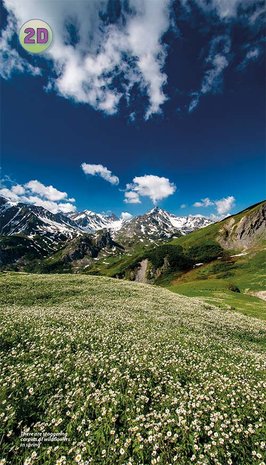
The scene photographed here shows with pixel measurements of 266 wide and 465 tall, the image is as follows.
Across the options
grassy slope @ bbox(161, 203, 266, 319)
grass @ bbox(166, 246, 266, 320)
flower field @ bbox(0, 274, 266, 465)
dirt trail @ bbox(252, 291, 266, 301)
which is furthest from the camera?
dirt trail @ bbox(252, 291, 266, 301)

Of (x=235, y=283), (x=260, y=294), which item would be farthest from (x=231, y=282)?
(x=260, y=294)

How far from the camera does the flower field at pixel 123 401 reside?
688 centimetres

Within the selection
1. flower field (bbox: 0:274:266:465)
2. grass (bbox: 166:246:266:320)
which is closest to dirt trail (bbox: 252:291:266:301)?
grass (bbox: 166:246:266:320)

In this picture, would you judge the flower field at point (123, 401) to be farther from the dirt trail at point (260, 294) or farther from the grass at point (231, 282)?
the dirt trail at point (260, 294)

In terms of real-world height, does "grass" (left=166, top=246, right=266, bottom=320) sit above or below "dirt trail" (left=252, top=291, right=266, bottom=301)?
above

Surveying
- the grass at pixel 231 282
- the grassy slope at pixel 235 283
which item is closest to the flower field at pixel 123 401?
the grassy slope at pixel 235 283

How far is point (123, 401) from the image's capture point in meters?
8.79

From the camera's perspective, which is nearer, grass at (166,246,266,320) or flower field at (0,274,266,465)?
flower field at (0,274,266,465)

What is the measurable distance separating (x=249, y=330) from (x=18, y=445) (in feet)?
91.8

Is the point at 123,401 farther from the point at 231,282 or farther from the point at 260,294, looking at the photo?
the point at 231,282

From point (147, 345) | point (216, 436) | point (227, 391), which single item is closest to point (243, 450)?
point (216, 436)

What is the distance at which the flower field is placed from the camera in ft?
22.6

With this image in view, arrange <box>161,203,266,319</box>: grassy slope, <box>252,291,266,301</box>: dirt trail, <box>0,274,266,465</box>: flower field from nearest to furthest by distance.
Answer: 1. <box>0,274,266,465</box>: flower field
2. <box>161,203,266,319</box>: grassy slope
3. <box>252,291,266,301</box>: dirt trail

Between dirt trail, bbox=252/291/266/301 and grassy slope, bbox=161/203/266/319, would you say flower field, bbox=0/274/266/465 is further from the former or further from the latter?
dirt trail, bbox=252/291/266/301
